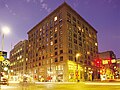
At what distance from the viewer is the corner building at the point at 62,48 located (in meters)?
A: 72.1

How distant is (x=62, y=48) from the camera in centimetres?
7262

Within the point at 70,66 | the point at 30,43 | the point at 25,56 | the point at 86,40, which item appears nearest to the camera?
the point at 70,66

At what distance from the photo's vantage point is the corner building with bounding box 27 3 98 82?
236 feet

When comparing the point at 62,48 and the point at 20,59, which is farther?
the point at 20,59

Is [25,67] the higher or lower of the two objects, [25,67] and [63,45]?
the lower

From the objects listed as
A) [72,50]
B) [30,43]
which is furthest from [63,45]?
[30,43]

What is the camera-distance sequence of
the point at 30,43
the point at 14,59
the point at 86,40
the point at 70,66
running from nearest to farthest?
1. the point at 70,66
2. the point at 86,40
3. the point at 30,43
4. the point at 14,59

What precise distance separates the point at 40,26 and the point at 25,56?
2594cm

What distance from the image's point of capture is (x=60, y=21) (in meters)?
77.1

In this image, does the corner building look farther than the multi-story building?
No

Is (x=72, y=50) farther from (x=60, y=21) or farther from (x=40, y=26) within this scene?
(x=40, y=26)

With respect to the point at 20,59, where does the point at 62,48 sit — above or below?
above

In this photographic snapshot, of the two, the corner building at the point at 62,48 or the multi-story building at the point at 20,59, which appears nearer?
the corner building at the point at 62,48

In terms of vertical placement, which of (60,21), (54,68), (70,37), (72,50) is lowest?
(54,68)
